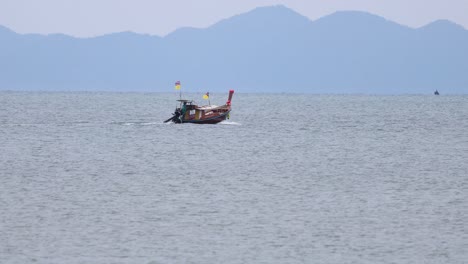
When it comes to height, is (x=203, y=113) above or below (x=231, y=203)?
above

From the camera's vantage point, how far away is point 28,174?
54.7 metres

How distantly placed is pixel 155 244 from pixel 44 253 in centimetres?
404

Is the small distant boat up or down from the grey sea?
up

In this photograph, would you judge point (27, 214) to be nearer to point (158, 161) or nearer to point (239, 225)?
point (239, 225)

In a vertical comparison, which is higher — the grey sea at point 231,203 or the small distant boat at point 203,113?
the small distant boat at point 203,113

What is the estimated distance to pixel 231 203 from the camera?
4275 cm

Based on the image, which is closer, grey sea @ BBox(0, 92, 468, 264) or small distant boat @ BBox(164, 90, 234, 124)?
grey sea @ BBox(0, 92, 468, 264)

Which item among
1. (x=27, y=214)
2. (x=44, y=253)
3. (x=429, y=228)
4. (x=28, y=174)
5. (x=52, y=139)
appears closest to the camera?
(x=44, y=253)

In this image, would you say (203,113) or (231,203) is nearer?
(231,203)

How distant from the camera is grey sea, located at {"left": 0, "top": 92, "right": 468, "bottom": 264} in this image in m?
32.3

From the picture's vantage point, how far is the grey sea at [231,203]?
106ft

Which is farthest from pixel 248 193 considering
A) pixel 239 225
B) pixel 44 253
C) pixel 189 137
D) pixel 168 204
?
pixel 189 137

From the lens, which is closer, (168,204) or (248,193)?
(168,204)

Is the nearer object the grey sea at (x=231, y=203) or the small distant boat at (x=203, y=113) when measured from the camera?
the grey sea at (x=231, y=203)
